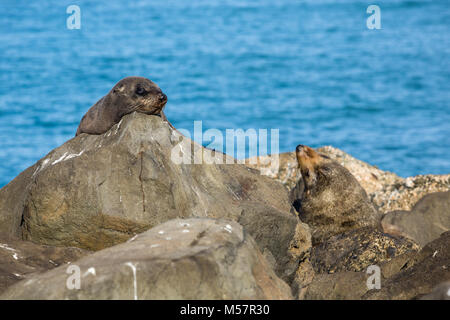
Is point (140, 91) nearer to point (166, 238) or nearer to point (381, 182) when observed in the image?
point (166, 238)

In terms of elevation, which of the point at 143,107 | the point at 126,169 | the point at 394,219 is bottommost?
the point at 394,219

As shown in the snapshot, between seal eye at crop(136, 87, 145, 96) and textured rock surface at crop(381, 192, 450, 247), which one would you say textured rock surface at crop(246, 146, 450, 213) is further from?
seal eye at crop(136, 87, 145, 96)

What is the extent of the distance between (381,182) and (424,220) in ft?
9.77

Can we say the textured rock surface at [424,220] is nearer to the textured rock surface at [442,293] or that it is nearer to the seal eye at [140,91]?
the seal eye at [140,91]

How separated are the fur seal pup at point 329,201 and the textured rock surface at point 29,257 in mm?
3465

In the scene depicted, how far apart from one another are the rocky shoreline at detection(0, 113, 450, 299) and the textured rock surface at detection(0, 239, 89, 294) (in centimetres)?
1

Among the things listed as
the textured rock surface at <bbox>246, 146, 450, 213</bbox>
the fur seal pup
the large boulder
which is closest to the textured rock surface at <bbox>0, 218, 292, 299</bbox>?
the large boulder

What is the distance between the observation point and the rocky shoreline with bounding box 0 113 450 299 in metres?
4.77

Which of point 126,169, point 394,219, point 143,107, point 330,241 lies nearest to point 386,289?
point 330,241

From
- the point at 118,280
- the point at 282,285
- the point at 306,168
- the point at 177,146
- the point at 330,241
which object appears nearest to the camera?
the point at 118,280

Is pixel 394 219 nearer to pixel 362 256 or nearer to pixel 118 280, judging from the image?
pixel 362 256

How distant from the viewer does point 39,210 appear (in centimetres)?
683

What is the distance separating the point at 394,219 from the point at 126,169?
14.8ft

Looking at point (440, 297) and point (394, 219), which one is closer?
point (440, 297)
